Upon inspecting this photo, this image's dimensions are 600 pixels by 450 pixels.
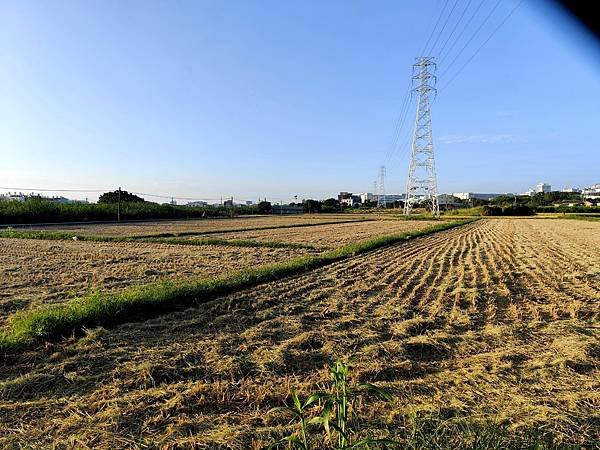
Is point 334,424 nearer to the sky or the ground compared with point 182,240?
nearer to the sky

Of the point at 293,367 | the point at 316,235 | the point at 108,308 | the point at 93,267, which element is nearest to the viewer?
the point at 293,367

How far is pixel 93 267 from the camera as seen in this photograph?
10656mm

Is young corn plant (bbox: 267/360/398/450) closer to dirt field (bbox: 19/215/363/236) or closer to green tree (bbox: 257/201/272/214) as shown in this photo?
dirt field (bbox: 19/215/363/236)

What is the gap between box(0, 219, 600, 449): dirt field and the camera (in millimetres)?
2789

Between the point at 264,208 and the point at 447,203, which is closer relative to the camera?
the point at 264,208

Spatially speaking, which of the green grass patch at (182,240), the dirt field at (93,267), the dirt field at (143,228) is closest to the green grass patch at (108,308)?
the dirt field at (93,267)

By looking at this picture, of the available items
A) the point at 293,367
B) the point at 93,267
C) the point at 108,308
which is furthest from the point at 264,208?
the point at 293,367

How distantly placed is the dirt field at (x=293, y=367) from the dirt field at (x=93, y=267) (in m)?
2.59

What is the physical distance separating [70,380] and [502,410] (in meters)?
3.59

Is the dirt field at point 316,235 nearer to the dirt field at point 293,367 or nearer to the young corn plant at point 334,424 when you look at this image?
the dirt field at point 293,367

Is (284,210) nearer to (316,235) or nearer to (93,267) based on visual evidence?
Answer: (316,235)

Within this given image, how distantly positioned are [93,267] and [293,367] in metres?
8.65

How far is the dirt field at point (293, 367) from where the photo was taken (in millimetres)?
2789

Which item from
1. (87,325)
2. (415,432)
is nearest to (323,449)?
(415,432)
